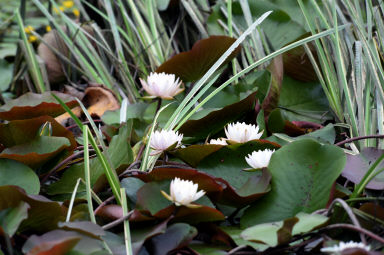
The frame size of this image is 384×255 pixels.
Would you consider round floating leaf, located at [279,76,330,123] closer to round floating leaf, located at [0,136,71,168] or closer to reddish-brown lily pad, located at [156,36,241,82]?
reddish-brown lily pad, located at [156,36,241,82]

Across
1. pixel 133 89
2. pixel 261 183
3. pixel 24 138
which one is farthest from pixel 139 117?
pixel 261 183

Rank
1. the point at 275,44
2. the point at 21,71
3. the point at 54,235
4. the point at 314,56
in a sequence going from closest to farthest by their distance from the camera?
the point at 54,235
the point at 314,56
the point at 275,44
the point at 21,71

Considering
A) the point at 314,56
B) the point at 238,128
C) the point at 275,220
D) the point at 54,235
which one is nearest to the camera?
the point at 54,235

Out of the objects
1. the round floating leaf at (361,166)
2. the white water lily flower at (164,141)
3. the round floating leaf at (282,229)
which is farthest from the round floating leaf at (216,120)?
the round floating leaf at (282,229)

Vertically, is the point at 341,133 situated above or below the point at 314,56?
below

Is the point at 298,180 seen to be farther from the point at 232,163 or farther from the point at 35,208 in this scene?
the point at 35,208

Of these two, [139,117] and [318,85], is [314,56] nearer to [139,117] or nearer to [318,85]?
[318,85]
